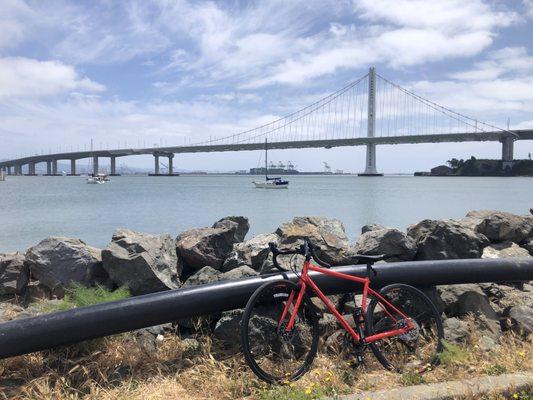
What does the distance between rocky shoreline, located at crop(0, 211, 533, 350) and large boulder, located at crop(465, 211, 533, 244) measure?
3.72 ft

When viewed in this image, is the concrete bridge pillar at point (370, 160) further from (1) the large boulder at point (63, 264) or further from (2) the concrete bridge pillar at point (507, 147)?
(1) the large boulder at point (63, 264)

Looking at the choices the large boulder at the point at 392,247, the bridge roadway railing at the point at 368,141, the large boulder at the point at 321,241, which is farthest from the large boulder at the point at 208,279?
the bridge roadway railing at the point at 368,141

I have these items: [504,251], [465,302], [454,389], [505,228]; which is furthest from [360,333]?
[505,228]

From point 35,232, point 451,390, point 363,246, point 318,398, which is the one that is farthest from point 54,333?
point 35,232

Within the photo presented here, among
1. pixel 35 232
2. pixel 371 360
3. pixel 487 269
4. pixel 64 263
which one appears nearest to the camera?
pixel 371 360

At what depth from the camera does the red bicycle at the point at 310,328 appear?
3.42 m

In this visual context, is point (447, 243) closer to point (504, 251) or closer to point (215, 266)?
point (504, 251)

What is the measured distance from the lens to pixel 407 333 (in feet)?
12.1

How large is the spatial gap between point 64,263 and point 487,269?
3.75m

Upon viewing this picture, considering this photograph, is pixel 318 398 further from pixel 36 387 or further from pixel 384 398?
pixel 36 387

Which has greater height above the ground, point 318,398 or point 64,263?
point 64,263

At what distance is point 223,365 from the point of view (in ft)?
11.1

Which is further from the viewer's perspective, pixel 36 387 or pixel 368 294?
pixel 368 294

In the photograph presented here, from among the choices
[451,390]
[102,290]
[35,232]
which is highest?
[102,290]
